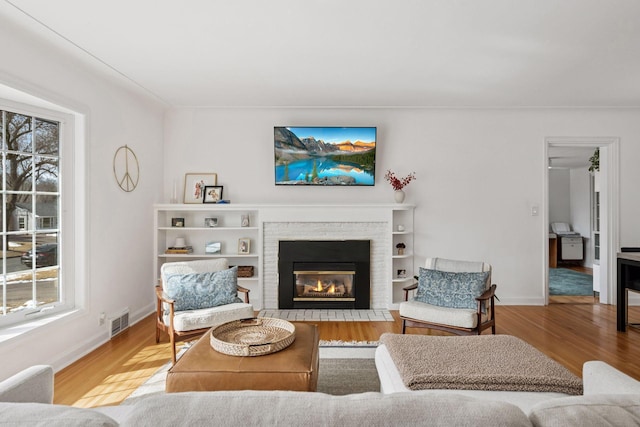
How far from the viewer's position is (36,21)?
8.76ft

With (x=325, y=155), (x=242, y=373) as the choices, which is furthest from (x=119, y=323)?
(x=325, y=155)

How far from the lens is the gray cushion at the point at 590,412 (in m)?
0.85

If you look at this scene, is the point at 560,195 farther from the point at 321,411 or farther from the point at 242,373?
the point at 321,411

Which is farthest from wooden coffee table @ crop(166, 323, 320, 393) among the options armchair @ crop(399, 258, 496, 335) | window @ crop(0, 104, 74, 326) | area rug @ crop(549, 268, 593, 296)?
area rug @ crop(549, 268, 593, 296)

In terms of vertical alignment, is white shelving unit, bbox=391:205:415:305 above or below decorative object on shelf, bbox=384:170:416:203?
below

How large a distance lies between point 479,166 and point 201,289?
12.3 feet

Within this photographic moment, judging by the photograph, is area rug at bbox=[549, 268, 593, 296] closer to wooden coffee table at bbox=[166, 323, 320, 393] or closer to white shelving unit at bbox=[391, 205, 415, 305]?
white shelving unit at bbox=[391, 205, 415, 305]

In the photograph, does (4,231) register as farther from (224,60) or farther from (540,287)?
(540,287)

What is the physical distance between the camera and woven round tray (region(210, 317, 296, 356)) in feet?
7.42

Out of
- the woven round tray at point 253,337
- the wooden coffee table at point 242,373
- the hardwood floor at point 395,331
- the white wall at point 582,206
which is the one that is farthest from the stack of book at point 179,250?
the white wall at point 582,206

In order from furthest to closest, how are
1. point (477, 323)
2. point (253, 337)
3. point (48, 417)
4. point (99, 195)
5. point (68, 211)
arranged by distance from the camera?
point (99, 195), point (68, 211), point (477, 323), point (253, 337), point (48, 417)

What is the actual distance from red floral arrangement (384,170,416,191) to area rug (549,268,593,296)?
2986 mm

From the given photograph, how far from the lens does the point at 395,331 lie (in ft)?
13.1

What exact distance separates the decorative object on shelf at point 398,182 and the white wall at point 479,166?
83 mm
